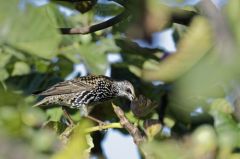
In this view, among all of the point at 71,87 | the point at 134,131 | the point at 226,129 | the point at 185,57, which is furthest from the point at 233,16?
the point at 71,87

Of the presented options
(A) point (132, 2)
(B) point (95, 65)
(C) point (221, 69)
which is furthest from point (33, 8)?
(B) point (95, 65)

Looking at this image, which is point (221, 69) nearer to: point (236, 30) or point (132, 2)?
point (236, 30)

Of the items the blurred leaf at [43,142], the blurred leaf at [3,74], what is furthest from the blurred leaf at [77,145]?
the blurred leaf at [3,74]

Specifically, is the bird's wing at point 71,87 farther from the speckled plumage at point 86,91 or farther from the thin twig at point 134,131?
the thin twig at point 134,131

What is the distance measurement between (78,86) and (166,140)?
6614 mm

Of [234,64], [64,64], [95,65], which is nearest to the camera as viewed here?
[234,64]

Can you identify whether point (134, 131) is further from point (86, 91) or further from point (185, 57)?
point (86, 91)

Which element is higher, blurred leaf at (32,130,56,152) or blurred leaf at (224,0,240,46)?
blurred leaf at (224,0,240,46)

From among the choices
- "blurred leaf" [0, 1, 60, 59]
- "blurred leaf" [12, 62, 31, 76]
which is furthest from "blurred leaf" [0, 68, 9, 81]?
"blurred leaf" [0, 1, 60, 59]

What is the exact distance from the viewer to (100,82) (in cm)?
804

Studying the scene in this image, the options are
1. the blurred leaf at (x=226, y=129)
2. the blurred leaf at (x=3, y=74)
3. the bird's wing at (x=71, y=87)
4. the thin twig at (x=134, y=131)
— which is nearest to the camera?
the blurred leaf at (x=226, y=129)

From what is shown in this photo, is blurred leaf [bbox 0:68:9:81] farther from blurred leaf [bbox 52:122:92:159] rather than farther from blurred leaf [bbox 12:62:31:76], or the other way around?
blurred leaf [bbox 52:122:92:159]

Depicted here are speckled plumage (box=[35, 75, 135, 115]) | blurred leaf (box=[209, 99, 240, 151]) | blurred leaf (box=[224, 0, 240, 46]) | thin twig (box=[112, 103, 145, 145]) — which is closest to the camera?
blurred leaf (box=[224, 0, 240, 46])

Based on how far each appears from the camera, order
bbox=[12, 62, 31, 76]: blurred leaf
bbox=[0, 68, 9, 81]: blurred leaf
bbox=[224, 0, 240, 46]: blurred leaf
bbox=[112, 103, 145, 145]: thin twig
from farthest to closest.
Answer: bbox=[12, 62, 31, 76]: blurred leaf
bbox=[0, 68, 9, 81]: blurred leaf
bbox=[112, 103, 145, 145]: thin twig
bbox=[224, 0, 240, 46]: blurred leaf
